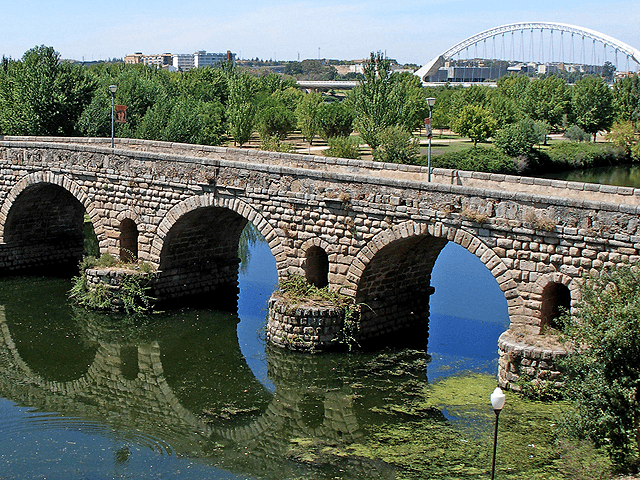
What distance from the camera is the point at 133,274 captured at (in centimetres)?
2239

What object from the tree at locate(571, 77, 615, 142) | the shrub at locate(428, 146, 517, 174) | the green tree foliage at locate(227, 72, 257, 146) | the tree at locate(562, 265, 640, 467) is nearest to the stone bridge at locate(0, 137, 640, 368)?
the tree at locate(562, 265, 640, 467)

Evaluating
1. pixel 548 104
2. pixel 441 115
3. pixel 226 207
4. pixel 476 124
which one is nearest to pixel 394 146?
pixel 476 124

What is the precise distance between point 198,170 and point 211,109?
102ft

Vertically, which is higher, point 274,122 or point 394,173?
point 274,122

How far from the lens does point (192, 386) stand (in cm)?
1805

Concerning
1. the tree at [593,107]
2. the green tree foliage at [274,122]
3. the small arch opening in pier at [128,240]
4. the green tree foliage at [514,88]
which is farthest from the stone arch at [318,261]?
the green tree foliage at [514,88]

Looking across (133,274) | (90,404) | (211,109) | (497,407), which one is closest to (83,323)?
(133,274)

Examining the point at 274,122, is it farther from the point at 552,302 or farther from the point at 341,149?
the point at 552,302

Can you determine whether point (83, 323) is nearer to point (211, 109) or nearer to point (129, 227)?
point (129, 227)

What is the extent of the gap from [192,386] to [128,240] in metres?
6.87

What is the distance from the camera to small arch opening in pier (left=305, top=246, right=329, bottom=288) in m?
20.0

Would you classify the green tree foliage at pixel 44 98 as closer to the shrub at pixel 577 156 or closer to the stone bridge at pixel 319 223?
the stone bridge at pixel 319 223

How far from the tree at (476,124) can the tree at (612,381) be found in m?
47.9

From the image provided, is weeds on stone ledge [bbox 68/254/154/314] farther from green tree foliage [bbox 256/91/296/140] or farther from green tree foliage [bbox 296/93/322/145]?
green tree foliage [bbox 296/93/322/145]
